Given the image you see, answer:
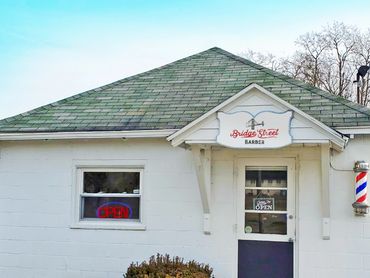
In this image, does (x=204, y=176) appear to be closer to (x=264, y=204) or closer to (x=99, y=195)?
(x=264, y=204)

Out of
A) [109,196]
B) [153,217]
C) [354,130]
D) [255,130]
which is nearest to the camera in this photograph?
[255,130]

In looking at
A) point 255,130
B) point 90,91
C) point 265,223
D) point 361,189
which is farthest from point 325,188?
point 90,91

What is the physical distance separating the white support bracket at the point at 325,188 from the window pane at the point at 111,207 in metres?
3.02

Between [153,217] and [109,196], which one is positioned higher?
[109,196]

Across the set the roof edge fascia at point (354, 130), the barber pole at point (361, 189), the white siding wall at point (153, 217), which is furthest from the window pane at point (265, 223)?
the roof edge fascia at point (354, 130)

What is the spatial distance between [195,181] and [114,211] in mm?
1570

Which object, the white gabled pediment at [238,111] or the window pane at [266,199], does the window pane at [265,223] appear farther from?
the white gabled pediment at [238,111]

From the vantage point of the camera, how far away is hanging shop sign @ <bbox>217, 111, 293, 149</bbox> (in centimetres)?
619

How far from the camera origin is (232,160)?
7305mm

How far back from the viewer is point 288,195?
7121 millimetres

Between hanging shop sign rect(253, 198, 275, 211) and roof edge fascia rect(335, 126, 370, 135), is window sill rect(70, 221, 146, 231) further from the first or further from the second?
roof edge fascia rect(335, 126, 370, 135)

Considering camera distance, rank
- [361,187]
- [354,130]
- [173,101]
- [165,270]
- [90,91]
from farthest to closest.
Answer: [90,91] < [173,101] < [361,187] < [354,130] < [165,270]

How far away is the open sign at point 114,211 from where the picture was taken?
7785mm

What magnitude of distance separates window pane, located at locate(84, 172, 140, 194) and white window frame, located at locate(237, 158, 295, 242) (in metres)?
1.75
